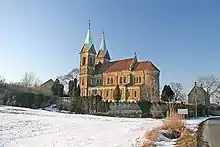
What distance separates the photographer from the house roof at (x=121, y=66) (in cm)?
8603

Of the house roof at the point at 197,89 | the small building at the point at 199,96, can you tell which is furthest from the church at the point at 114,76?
the house roof at the point at 197,89

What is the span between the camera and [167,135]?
20.9 meters

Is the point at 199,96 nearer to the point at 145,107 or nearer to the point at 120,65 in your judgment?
the point at 120,65

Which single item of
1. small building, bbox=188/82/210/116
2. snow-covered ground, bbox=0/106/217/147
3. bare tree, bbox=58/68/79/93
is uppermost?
bare tree, bbox=58/68/79/93

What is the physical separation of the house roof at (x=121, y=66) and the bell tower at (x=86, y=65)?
8.68 ft

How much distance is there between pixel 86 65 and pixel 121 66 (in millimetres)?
11534

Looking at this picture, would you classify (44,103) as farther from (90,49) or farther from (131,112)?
(90,49)

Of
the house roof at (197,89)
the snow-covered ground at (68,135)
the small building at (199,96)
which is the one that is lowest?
the snow-covered ground at (68,135)

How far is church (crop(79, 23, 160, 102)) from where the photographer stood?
8181 cm

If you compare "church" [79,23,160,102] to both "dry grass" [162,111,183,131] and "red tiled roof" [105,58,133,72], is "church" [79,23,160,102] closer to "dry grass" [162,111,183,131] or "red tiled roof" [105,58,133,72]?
"red tiled roof" [105,58,133,72]

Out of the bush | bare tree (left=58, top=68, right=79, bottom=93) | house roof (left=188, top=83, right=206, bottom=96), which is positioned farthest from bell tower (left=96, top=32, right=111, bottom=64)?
the bush

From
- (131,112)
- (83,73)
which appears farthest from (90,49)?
(131,112)

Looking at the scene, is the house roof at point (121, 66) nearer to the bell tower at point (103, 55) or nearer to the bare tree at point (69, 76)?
the bell tower at point (103, 55)

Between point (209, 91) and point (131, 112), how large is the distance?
48.1 meters
